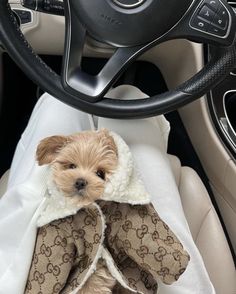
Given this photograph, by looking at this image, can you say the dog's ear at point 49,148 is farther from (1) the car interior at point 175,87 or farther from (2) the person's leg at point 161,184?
(2) the person's leg at point 161,184

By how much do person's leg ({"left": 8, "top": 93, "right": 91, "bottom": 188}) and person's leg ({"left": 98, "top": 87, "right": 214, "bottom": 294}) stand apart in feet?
0.17

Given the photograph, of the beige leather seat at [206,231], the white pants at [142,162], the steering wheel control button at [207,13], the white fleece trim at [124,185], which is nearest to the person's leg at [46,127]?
the white pants at [142,162]

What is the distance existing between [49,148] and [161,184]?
27 centimetres

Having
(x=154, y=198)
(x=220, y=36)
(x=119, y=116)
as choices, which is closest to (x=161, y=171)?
(x=154, y=198)

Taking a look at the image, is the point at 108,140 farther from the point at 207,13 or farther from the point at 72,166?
the point at 207,13

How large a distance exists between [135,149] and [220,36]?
0.29 meters

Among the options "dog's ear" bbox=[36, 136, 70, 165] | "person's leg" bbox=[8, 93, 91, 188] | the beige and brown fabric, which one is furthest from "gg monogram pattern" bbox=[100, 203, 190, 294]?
"person's leg" bbox=[8, 93, 91, 188]

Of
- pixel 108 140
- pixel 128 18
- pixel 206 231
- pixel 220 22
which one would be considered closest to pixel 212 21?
pixel 220 22

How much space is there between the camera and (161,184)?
103 centimetres

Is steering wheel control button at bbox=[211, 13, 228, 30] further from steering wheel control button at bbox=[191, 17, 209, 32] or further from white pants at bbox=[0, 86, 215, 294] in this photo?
white pants at bbox=[0, 86, 215, 294]

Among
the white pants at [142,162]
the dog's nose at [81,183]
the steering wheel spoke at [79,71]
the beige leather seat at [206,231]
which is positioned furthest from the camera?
the beige leather seat at [206,231]

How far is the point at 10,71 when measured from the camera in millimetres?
1451

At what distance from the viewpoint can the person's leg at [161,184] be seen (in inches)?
39.3

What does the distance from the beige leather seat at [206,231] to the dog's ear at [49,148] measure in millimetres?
310
